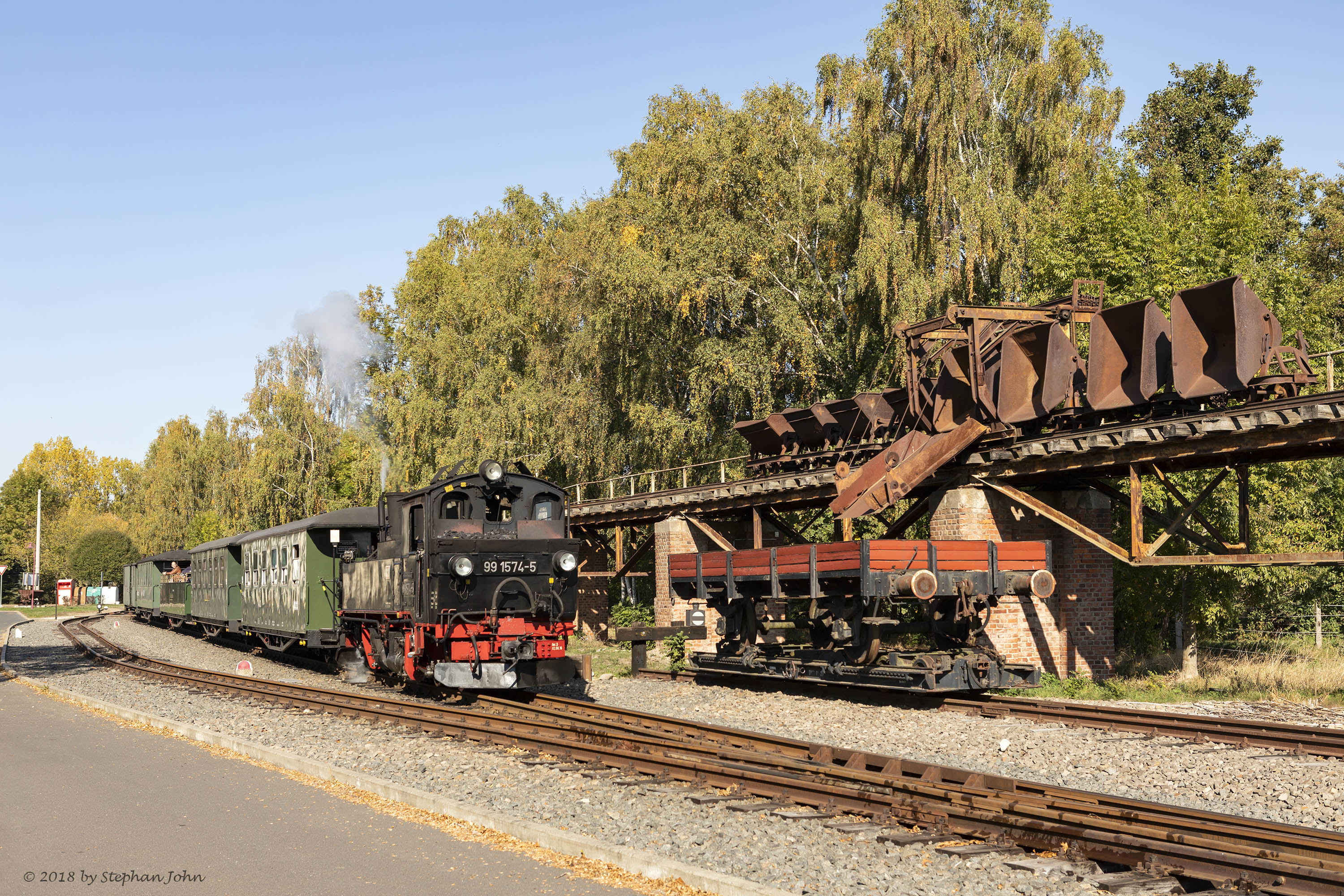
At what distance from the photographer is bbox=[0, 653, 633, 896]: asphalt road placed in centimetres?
651

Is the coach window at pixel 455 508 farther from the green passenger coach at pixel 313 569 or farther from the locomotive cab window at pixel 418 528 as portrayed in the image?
the green passenger coach at pixel 313 569

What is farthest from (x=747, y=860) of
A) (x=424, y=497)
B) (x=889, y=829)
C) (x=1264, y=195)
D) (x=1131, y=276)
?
(x=1264, y=195)

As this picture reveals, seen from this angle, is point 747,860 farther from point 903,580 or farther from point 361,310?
point 361,310

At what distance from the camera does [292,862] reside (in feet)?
22.9

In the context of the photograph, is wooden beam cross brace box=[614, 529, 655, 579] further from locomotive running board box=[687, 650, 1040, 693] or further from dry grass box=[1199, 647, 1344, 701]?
dry grass box=[1199, 647, 1344, 701]

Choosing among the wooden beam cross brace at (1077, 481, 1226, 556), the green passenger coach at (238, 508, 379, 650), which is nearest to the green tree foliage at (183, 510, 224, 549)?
the green passenger coach at (238, 508, 379, 650)

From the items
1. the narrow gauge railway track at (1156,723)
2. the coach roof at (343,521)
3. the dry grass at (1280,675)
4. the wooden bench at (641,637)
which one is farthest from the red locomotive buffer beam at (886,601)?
the coach roof at (343,521)

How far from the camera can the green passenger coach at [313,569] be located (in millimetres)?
19078

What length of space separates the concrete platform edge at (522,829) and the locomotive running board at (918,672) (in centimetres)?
762

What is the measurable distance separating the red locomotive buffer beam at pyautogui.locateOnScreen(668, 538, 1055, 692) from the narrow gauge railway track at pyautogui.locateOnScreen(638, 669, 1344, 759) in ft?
1.55

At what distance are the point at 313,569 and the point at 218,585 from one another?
10393 millimetres

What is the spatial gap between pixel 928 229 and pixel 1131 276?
851 cm

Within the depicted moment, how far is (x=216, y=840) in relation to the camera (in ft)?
24.8

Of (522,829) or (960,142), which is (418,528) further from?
(960,142)
